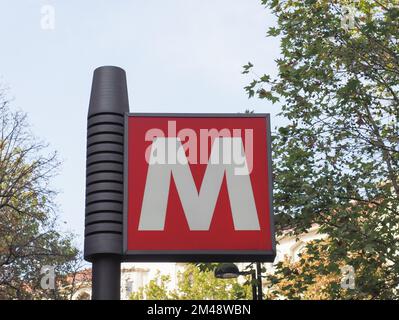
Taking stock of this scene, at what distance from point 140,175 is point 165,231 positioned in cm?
62

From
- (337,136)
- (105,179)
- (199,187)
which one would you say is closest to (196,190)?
(199,187)

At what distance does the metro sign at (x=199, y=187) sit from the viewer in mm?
6867

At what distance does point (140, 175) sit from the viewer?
277 inches

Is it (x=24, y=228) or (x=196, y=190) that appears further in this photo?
(x=24, y=228)

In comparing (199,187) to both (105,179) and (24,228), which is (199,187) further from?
(24,228)

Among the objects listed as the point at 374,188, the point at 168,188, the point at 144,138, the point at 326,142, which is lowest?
the point at 168,188

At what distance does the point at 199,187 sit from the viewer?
702 centimetres

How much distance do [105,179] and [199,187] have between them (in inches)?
36.6

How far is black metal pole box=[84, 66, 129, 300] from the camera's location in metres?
6.79

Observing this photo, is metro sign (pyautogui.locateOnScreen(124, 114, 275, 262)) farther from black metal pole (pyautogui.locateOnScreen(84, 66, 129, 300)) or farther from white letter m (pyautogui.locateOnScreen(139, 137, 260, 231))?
black metal pole (pyautogui.locateOnScreen(84, 66, 129, 300))
